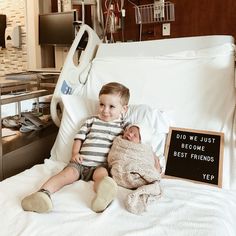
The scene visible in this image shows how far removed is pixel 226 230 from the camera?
102 centimetres

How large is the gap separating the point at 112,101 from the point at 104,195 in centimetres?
54

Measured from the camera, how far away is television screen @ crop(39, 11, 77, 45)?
3314 mm

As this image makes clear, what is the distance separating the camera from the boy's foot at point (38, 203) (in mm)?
1081

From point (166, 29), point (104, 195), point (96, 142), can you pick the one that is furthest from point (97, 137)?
point (166, 29)

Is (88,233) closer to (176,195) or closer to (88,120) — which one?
(176,195)

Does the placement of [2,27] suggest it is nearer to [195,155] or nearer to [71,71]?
[71,71]

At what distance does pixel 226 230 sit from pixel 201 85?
2.71 feet

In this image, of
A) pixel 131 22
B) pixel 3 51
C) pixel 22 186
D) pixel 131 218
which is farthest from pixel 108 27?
pixel 3 51

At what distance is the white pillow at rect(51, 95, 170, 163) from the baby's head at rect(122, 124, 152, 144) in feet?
0.25

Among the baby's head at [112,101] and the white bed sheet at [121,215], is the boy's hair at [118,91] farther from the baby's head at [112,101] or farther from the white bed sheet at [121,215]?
the white bed sheet at [121,215]

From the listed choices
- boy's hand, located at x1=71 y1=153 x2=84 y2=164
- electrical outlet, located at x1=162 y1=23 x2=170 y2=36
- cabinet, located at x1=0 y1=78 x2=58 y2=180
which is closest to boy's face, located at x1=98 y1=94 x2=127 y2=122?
boy's hand, located at x1=71 y1=153 x2=84 y2=164

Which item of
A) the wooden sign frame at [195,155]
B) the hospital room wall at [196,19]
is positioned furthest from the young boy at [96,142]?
the hospital room wall at [196,19]

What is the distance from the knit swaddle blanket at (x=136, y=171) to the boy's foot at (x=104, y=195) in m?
0.07

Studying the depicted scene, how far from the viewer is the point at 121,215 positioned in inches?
42.1
